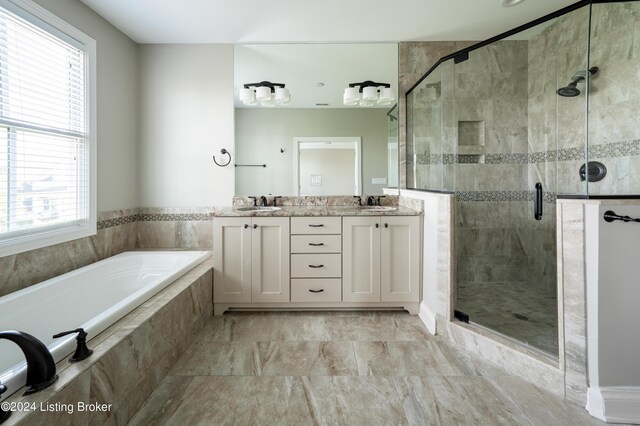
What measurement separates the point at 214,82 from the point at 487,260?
3.13 metres

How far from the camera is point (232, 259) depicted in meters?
2.46

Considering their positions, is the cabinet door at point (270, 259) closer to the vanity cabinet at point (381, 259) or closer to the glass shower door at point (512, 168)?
the vanity cabinet at point (381, 259)

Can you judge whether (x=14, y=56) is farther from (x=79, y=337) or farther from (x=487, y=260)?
(x=487, y=260)

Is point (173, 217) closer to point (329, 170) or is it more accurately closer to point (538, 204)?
point (329, 170)

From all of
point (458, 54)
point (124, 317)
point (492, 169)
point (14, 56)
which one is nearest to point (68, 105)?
point (14, 56)

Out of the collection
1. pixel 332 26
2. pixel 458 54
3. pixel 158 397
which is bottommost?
pixel 158 397

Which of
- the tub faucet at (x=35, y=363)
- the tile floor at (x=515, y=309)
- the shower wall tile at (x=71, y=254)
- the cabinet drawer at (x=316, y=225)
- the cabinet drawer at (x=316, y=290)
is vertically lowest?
the tile floor at (x=515, y=309)

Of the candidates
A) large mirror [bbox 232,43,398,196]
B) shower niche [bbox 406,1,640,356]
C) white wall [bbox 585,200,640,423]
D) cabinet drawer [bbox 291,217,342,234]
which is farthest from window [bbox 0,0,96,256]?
white wall [bbox 585,200,640,423]

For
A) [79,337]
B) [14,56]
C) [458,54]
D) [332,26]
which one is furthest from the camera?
[332,26]

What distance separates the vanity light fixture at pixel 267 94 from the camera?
2.93m

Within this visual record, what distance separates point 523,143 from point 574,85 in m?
0.73

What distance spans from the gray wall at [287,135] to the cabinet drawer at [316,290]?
95 centimetres

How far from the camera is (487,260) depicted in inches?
111

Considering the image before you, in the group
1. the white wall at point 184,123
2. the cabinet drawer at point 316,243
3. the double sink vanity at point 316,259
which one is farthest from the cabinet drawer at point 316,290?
the white wall at point 184,123
